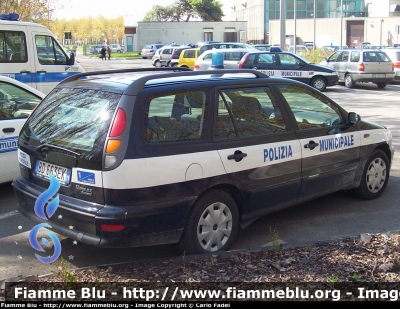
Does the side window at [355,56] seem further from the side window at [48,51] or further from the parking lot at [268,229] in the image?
the parking lot at [268,229]

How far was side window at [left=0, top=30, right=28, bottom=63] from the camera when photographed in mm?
12102

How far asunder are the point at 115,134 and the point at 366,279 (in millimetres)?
2198

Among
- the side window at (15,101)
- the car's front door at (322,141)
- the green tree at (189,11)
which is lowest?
the car's front door at (322,141)

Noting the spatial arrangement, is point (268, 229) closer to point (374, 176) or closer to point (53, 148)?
point (374, 176)

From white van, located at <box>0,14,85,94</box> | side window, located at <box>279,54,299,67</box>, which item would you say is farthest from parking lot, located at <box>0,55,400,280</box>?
side window, located at <box>279,54,299,67</box>

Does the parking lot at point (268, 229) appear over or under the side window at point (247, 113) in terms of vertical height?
under

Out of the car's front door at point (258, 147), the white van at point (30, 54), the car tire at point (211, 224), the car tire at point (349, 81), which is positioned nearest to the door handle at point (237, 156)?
the car's front door at point (258, 147)

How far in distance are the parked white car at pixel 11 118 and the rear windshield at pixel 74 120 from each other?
1.61 metres

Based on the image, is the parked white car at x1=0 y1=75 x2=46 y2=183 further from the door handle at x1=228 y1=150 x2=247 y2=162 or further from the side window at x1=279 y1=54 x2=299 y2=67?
the side window at x1=279 y1=54 x2=299 y2=67

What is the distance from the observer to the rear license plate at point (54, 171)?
4469 millimetres

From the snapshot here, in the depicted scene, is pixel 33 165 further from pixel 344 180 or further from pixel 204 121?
pixel 344 180

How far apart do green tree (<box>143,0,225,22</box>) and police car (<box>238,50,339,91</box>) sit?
250 feet

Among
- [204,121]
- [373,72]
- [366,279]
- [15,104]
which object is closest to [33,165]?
[204,121]

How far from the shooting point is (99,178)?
421 centimetres
